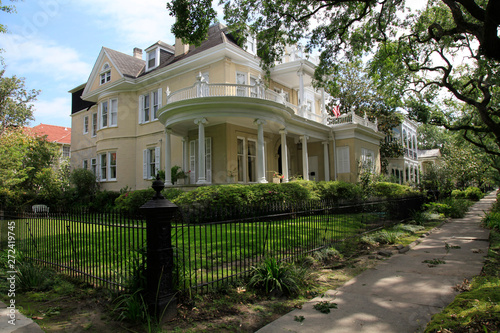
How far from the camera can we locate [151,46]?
22.3m

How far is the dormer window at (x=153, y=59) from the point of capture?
A: 2204 cm

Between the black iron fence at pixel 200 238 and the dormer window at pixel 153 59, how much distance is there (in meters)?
16.6

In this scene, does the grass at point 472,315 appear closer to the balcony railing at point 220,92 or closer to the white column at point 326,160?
the balcony railing at point 220,92

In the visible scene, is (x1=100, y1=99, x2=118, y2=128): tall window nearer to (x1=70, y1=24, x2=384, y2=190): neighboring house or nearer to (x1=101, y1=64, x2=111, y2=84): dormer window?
(x1=70, y1=24, x2=384, y2=190): neighboring house

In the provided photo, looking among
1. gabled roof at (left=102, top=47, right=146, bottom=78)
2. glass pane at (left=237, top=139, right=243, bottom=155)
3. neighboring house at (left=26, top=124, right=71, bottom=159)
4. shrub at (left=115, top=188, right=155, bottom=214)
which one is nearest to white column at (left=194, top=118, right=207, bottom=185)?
shrub at (left=115, top=188, right=155, bottom=214)

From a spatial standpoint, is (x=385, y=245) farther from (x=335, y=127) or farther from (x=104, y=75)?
(x=104, y=75)

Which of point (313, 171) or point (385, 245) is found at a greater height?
point (313, 171)

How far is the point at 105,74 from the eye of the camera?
923 inches

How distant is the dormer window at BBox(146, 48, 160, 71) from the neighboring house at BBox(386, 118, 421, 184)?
22159 mm

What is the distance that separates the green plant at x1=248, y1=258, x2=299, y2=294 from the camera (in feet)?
15.6

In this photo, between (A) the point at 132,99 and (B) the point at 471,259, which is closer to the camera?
(B) the point at 471,259

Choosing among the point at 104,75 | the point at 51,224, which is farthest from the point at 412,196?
the point at 104,75

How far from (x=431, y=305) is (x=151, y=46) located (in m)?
23.2

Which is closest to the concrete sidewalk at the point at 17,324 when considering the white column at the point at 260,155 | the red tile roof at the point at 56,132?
the white column at the point at 260,155
